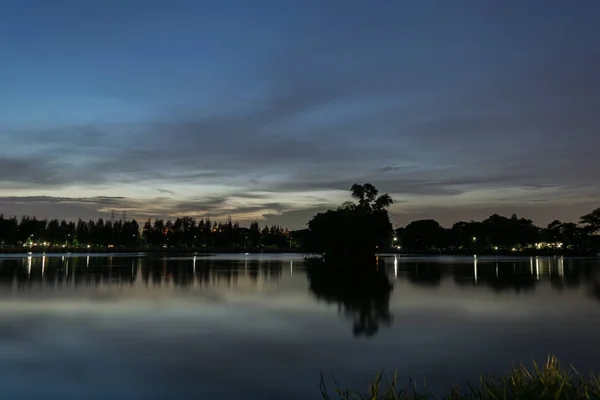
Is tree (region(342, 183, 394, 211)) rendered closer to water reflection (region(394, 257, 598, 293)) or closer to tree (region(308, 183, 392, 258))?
tree (region(308, 183, 392, 258))

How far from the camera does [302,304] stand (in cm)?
1989

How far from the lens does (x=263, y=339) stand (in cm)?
1300

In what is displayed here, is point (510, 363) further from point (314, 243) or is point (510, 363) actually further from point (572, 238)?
point (572, 238)

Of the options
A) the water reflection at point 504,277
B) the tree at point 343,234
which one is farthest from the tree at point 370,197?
the water reflection at point 504,277

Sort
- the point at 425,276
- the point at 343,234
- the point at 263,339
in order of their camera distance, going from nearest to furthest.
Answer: the point at 263,339 < the point at 425,276 < the point at 343,234

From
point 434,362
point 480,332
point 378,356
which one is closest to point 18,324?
point 378,356

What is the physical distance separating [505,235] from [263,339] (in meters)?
165

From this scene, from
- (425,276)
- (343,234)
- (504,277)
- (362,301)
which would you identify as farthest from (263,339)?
(343,234)

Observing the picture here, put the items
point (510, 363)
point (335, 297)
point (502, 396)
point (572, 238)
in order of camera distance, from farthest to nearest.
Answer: point (572, 238)
point (335, 297)
point (510, 363)
point (502, 396)

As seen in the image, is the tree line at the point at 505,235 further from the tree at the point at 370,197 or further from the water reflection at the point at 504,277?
the water reflection at the point at 504,277

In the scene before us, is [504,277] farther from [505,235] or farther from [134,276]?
[505,235]

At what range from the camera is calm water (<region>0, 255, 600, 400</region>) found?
9.17 m

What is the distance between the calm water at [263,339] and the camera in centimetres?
917

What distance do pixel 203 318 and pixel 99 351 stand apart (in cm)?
502
